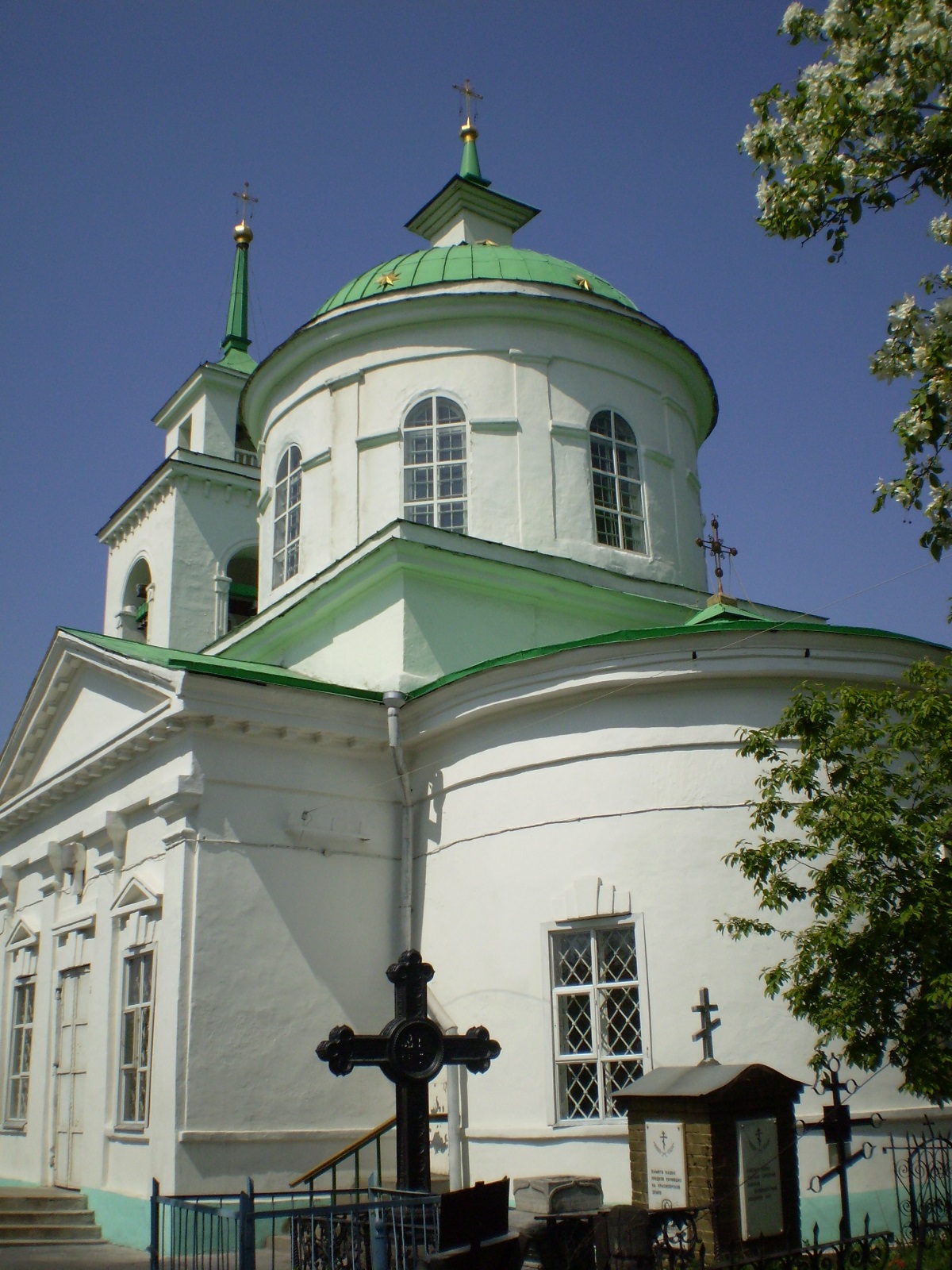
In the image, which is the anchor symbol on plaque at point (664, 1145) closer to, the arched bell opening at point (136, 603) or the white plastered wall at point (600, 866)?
the white plastered wall at point (600, 866)

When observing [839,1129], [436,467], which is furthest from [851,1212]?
[436,467]

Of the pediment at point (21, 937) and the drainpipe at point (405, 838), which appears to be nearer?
the drainpipe at point (405, 838)

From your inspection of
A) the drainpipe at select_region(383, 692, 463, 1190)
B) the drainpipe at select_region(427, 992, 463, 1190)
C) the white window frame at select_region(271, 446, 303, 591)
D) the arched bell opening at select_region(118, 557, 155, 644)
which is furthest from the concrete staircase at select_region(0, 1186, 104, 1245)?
the arched bell opening at select_region(118, 557, 155, 644)

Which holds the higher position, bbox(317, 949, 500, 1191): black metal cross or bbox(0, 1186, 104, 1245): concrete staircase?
bbox(317, 949, 500, 1191): black metal cross

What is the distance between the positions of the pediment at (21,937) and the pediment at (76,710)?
1.83m

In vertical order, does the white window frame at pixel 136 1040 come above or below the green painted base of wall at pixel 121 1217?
above

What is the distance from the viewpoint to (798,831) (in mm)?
11086

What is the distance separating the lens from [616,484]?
1723 cm

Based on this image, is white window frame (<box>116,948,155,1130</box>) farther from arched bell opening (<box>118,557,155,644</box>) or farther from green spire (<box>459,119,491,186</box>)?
green spire (<box>459,119,491,186</box>)

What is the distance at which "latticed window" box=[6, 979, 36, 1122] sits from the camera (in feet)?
51.0

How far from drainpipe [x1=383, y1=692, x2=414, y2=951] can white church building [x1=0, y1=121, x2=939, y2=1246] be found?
55 mm

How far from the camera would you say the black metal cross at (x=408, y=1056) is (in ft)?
26.0

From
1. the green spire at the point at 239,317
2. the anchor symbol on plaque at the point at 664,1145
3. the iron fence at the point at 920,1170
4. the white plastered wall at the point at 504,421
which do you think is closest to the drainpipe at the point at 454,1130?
the anchor symbol on plaque at the point at 664,1145

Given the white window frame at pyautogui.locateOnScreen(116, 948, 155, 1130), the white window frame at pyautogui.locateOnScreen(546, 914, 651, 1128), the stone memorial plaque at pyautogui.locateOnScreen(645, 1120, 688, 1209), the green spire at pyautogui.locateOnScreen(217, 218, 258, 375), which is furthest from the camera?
the green spire at pyautogui.locateOnScreen(217, 218, 258, 375)
